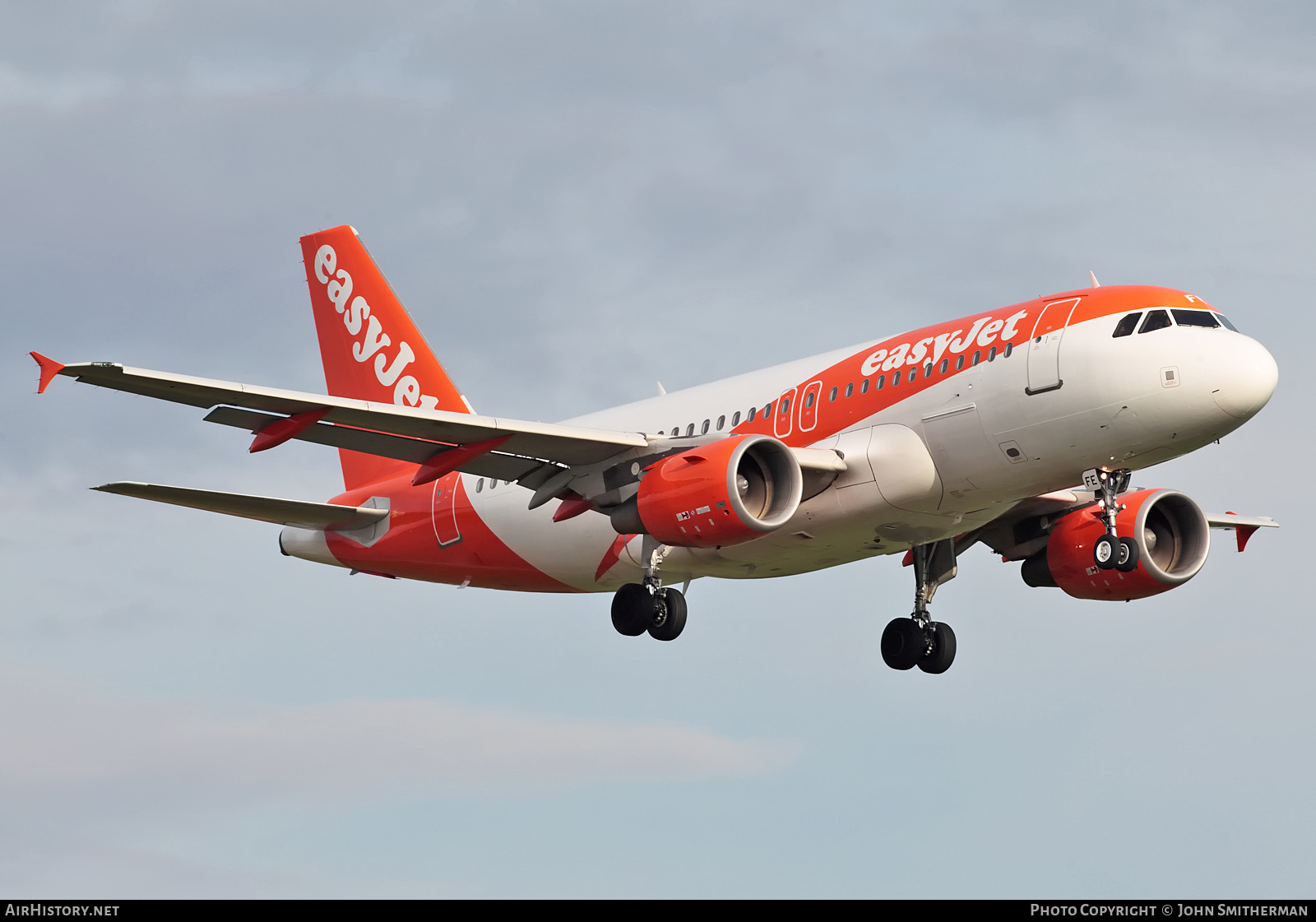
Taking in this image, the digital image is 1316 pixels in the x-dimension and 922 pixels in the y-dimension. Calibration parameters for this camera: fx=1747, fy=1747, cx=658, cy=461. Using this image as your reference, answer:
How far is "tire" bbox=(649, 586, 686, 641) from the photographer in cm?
3152

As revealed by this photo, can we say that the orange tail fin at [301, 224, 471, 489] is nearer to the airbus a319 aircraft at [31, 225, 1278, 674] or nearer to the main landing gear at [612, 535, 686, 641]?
→ the airbus a319 aircraft at [31, 225, 1278, 674]

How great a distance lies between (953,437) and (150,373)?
12745mm

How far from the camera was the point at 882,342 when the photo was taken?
3091 centimetres

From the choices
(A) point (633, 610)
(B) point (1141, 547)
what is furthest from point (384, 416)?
(B) point (1141, 547)

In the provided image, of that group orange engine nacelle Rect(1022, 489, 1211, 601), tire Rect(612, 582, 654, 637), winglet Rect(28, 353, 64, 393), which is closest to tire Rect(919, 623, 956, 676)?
orange engine nacelle Rect(1022, 489, 1211, 601)

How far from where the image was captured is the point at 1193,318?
2792 cm

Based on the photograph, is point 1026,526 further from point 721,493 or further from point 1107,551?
point 721,493

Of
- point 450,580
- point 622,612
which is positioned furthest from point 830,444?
point 450,580

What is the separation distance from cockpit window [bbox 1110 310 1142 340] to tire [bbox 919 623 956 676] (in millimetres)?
9063

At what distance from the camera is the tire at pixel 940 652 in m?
34.8

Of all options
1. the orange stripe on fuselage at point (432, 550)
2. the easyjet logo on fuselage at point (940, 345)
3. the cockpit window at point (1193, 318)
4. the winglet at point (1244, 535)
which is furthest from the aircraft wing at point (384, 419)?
the winglet at point (1244, 535)

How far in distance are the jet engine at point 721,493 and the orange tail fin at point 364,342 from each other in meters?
10.1

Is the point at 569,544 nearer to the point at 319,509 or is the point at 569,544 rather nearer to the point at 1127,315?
the point at 319,509

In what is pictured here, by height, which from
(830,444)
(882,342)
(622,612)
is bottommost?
(622,612)
